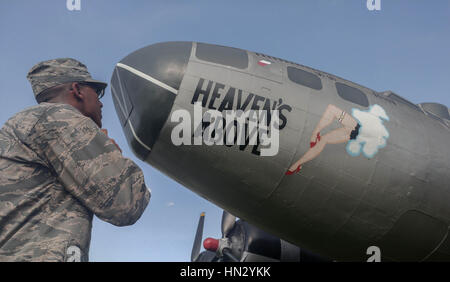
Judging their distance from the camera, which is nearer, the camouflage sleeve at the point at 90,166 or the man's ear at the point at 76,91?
the camouflage sleeve at the point at 90,166

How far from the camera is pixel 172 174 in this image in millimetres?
6516

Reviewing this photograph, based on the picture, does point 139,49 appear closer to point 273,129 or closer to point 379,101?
point 273,129

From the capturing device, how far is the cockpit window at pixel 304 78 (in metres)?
6.70

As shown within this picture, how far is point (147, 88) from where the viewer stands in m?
6.20

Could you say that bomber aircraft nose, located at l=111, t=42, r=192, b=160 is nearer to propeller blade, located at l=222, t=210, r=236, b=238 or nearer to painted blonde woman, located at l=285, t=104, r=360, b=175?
painted blonde woman, located at l=285, t=104, r=360, b=175

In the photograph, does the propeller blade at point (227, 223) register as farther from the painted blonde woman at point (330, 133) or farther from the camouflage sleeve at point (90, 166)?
the camouflage sleeve at point (90, 166)

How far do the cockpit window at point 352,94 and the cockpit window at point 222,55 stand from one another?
1.86m

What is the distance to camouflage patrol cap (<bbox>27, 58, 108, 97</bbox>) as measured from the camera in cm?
409

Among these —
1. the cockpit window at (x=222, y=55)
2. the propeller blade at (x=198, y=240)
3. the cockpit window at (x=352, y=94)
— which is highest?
the cockpit window at (x=222, y=55)

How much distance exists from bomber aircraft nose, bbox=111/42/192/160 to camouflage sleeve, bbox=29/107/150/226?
2518mm

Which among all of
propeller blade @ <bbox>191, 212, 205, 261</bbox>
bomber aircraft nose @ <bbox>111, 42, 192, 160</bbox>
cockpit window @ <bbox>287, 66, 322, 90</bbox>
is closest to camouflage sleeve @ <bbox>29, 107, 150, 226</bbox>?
bomber aircraft nose @ <bbox>111, 42, 192, 160</bbox>

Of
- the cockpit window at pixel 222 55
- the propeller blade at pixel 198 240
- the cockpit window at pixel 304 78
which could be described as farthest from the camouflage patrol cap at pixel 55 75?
the propeller blade at pixel 198 240

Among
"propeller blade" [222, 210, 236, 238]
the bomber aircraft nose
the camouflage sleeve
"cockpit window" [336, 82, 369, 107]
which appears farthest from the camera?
"propeller blade" [222, 210, 236, 238]
